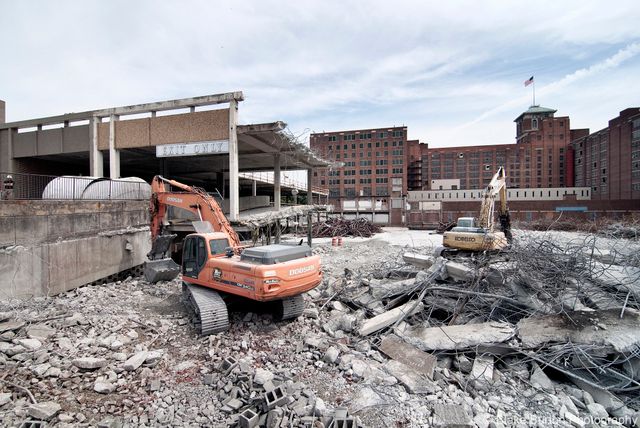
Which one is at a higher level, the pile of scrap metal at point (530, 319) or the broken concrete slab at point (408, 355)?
the pile of scrap metal at point (530, 319)

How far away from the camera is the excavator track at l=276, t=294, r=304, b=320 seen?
7.21 m

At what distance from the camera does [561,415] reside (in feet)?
14.2

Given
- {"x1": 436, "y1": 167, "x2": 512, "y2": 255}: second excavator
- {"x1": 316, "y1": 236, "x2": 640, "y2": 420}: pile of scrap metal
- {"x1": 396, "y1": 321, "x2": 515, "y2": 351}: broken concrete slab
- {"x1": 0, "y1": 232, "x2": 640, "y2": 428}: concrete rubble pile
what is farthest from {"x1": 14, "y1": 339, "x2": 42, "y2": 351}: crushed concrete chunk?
{"x1": 436, "y1": 167, "x2": 512, "y2": 255}: second excavator

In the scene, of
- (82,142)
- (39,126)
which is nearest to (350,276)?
(82,142)

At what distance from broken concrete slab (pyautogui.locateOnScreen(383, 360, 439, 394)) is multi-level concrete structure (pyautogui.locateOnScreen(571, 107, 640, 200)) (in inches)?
2916

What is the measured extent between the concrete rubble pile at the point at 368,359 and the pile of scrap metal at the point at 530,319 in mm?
31

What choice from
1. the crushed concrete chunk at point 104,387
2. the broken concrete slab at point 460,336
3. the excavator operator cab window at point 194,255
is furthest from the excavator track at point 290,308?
the crushed concrete chunk at point 104,387

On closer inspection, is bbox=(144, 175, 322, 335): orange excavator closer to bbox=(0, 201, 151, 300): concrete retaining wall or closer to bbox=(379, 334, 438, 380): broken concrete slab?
Answer: bbox=(379, 334, 438, 380): broken concrete slab

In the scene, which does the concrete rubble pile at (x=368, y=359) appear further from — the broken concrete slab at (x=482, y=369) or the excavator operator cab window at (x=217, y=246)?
the excavator operator cab window at (x=217, y=246)

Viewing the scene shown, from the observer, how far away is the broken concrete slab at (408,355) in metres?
5.33

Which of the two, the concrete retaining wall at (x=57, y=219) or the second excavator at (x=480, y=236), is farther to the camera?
the second excavator at (x=480, y=236)

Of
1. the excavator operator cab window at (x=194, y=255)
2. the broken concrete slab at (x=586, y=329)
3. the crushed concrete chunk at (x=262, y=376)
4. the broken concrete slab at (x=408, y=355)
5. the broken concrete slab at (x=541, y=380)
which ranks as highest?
the excavator operator cab window at (x=194, y=255)

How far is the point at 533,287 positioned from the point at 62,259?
14424 mm

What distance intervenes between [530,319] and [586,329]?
0.84 m
